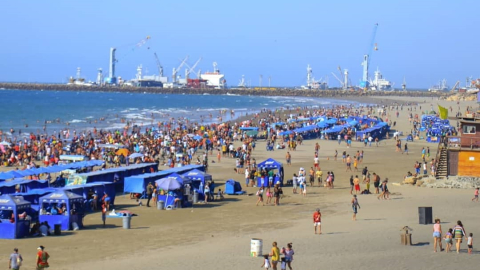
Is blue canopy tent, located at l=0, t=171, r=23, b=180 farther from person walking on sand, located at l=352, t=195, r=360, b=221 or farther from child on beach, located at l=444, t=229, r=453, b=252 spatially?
child on beach, located at l=444, t=229, r=453, b=252

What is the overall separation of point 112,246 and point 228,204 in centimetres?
637

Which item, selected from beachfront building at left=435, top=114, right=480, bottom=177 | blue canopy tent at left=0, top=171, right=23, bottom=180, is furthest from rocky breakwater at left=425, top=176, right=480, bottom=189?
blue canopy tent at left=0, top=171, right=23, bottom=180

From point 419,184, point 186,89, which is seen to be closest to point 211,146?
point 419,184

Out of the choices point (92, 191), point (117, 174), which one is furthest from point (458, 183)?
point (92, 191)

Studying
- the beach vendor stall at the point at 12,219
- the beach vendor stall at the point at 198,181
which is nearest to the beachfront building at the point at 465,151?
the beach vendor stall at the point at 198,181

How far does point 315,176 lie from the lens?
25922mm

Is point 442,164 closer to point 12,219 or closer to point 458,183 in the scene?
point 458,183

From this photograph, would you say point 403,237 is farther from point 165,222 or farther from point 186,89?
point 186,89

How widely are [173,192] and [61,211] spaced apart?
4083 mm

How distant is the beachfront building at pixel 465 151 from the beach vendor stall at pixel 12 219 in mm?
13488

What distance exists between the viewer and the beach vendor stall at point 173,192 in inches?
776

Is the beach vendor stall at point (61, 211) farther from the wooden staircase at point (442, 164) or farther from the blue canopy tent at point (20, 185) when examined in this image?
the wooden staircase at point (442, 164)

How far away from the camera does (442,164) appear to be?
23.6 meters

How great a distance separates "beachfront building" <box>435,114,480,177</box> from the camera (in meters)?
22.6
